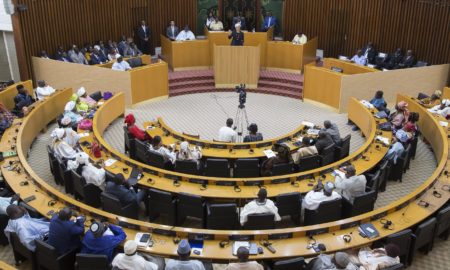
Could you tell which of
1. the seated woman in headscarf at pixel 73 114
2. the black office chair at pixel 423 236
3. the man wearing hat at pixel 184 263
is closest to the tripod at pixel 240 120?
the seated woman in headscarf at pixel 73 114

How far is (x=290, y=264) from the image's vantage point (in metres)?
6.30

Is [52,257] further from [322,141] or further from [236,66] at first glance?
[236,66]

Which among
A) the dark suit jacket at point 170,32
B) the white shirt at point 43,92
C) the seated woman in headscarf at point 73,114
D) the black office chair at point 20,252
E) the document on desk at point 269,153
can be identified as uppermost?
the dark suit jacket at point 170,32

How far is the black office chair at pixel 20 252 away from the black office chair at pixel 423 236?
5.82 meters

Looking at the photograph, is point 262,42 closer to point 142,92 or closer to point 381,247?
point 142,92

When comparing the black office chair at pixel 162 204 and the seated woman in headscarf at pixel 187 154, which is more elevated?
the seated woman in headscarf at pixel 187 154

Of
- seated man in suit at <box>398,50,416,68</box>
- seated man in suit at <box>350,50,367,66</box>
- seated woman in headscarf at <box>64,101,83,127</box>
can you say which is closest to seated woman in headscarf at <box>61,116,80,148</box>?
seated woman in headscarf at <box>64,101,83,127</box>

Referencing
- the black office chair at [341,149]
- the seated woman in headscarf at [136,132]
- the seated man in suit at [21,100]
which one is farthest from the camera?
the seated man in suit at [21,100]

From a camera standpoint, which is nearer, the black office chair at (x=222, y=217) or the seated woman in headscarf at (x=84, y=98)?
the black office chair at (x=222, y=217)

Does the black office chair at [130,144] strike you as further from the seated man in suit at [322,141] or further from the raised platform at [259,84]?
the raised platform at [259,84]

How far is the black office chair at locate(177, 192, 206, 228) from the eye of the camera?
8.10m

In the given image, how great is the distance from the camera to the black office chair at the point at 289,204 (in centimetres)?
810

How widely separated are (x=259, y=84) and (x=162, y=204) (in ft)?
30.0

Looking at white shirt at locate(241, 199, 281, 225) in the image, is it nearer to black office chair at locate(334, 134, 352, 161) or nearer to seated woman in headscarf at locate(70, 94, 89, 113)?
black office chair at locate(334, 134, 352, 161)
